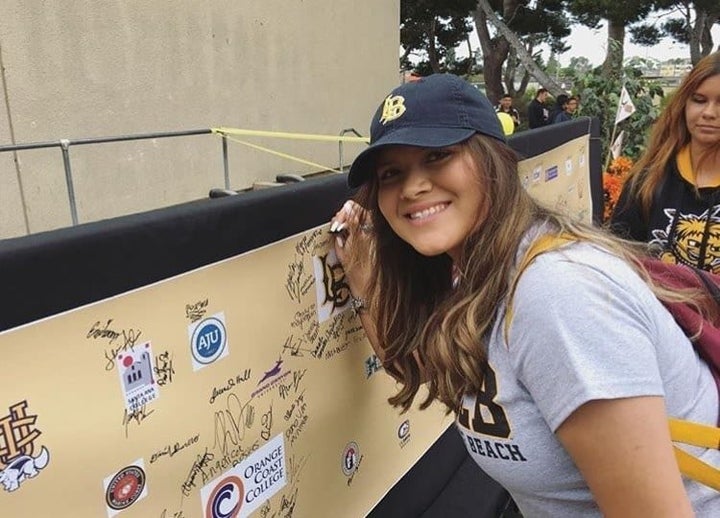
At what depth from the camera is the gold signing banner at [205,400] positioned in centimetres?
105

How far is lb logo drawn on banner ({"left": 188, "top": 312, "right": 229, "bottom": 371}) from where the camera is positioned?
1312mm

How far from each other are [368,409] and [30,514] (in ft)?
3.67

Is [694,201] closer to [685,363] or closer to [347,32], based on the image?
[685,363]

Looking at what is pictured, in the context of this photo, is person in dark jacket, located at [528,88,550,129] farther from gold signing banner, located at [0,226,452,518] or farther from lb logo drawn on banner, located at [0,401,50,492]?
lb logo drawn on banner, located at [0,401,50,492]

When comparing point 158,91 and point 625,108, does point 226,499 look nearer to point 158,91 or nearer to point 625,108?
point 625,108

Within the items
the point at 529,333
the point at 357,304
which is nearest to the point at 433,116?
the point at 529,333

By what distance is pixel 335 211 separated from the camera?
178 cm

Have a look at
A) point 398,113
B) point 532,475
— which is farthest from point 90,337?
point 532,475

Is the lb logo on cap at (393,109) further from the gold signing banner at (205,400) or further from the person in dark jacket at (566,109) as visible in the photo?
the person in dark jacket at (566,109)

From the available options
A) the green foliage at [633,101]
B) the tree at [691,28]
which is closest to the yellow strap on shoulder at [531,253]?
the green foliage at [633,101]

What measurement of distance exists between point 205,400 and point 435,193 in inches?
25.4

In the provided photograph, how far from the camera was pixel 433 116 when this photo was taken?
1.34 meters

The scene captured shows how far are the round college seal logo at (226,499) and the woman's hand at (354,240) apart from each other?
61cm
